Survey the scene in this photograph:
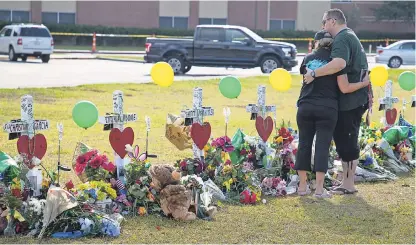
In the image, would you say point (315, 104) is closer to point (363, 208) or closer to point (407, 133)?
point (363, 208)

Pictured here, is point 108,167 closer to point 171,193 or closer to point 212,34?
point 171,193

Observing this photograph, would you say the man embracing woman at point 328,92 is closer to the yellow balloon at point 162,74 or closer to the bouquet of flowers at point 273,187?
the bouquet of flowers at point 273,187

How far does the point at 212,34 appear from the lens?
24.3 meters

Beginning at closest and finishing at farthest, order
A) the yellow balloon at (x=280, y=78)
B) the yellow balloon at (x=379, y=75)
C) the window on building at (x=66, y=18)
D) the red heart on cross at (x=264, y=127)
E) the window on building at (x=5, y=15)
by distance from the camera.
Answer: the red heart on cross at (x=264, y=127)
the yellow balloon at (x=280, y=78)
the yellow balloon at (x=379, y=75)
the window on building at (x=5, y=15)
the window on building at (x=66, y=18)

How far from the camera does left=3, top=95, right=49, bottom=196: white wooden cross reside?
5.93 metres

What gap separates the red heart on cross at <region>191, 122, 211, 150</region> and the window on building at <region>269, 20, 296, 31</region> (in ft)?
148

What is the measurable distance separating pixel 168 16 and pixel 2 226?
4522cm

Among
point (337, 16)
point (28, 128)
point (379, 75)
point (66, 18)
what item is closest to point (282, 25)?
point (66, 18)

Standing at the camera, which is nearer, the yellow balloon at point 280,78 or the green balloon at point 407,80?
the yellow balloon at point 280,78

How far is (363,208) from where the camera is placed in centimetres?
692

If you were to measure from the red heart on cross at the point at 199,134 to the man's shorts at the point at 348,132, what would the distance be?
131 cm

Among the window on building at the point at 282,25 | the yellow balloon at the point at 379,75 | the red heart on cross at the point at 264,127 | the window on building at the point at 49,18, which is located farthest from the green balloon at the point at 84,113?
the window on building at the point at 282,25

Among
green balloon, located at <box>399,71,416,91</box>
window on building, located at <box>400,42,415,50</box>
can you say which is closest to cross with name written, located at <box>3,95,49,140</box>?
green balloon, located at <box>399,71,416,91</box>

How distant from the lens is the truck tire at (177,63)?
909 inches
